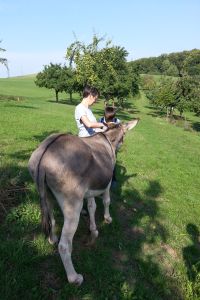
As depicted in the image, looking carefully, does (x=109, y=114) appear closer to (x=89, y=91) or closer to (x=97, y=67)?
(x=89, y=91)

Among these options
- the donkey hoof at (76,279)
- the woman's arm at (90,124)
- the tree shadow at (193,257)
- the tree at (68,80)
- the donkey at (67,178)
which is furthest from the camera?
the tree at (68,80)

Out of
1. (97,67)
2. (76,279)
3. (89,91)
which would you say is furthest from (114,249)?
(97,67)

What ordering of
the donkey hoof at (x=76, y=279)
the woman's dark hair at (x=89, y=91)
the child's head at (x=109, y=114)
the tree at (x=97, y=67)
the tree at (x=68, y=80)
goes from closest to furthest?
the donkey hoof at (x=76, y=279), the woman's dark hair at (x=89, y=91), the child's head at (x=109, y=114), the tree at (x=97, y=67), the tree at (x=68, y=80)

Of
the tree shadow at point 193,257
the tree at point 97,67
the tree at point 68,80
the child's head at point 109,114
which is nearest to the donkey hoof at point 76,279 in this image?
the tree shadow at point 193,257

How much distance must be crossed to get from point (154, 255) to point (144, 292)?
123 centimetres

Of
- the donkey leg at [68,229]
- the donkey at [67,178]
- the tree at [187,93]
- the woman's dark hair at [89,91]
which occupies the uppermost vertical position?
the woman's dark hair at [89,91]

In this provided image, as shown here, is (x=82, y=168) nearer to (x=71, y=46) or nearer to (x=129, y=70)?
(x=71, y=46)

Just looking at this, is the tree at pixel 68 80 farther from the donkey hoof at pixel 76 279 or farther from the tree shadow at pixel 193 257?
the donkey hoof at pixel 76 279

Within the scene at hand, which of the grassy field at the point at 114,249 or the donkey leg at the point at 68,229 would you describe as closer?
the donkey leg at the point at 68,229

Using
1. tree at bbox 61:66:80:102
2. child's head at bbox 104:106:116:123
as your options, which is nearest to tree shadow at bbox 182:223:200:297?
child's head at bbox 104:106:116:123

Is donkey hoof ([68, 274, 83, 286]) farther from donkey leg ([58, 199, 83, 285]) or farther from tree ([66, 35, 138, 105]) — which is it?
tree ([66, 35, 138, 105])

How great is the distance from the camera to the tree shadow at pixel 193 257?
5344mm

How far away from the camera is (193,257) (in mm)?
6473

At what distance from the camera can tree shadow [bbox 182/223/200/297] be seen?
5.34 m
